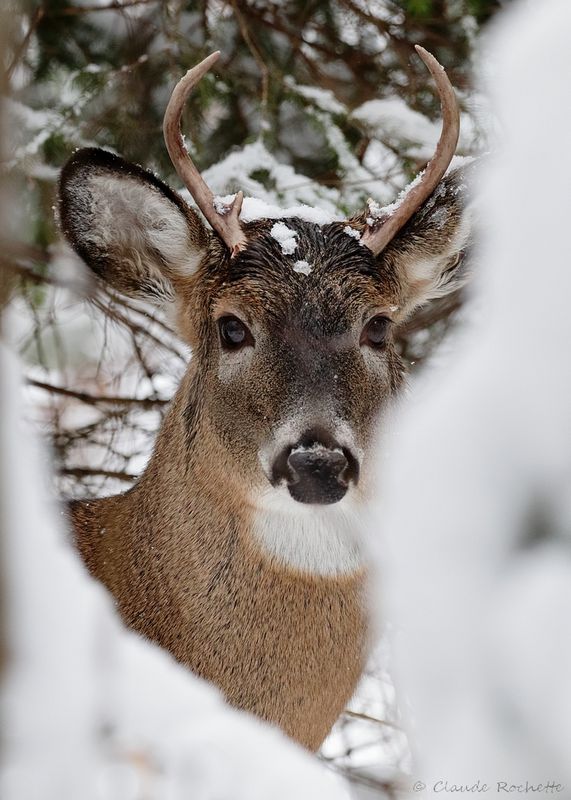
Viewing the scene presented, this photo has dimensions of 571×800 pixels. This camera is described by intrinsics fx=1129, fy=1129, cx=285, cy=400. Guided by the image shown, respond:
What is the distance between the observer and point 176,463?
3.62 meters

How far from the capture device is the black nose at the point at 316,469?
2994mm

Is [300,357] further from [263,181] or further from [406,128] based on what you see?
[406,128]

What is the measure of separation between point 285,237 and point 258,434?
68 centimetres

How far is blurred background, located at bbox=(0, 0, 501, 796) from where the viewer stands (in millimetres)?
5129

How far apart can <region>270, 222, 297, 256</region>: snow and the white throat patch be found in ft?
2.62

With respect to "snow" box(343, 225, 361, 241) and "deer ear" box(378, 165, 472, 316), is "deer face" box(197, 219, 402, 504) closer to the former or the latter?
"snow" box(343, 225, 361, 241)

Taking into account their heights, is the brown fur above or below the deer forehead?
below

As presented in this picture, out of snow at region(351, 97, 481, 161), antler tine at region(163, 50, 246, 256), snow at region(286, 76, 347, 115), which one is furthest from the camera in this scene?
snow at region(286, 76, 347, 115)

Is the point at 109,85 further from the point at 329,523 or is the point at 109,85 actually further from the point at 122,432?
the point at 329,523

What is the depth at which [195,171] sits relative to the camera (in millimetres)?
3510

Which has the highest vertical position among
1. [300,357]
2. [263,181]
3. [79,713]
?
[263,181]

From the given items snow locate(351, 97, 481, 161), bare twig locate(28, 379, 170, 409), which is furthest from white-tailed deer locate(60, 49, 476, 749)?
bare twig locate(28, 379, 170, 409)

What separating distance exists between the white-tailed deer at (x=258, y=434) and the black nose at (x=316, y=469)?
6 cm

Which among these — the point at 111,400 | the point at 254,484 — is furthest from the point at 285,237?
the point at 111,400
